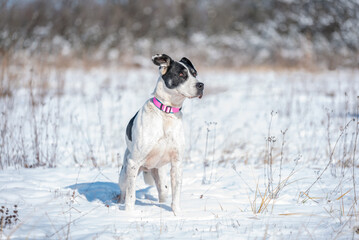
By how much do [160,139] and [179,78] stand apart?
24.4 inches

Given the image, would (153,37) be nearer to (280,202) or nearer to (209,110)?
(209,110)

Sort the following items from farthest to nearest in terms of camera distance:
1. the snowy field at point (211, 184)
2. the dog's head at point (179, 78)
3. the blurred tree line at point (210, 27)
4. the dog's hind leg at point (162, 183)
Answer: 1. the blurred tree line at point (210, 27)
2. the dog's hind leg at point (162, 183)
3. the dog's head at point (179, 78)
4. the snowy field at point (211, 184)

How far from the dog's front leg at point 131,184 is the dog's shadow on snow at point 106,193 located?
412mm

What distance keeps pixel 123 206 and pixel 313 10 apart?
21.5m

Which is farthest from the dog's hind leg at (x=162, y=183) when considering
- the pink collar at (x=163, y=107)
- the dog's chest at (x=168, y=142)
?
the pink collar at (x=163, y=107)

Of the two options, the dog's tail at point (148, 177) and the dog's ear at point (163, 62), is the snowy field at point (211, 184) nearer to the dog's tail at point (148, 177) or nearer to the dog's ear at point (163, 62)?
the dog's tail at point (148, 177)

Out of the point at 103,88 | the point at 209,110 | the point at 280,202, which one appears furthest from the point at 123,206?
the point at 103,88

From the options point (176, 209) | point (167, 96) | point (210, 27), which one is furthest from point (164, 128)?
point (210, 27)

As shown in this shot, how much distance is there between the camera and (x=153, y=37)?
24.1 metres

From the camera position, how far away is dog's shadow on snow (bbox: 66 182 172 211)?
157 inches

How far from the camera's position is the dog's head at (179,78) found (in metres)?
3.43

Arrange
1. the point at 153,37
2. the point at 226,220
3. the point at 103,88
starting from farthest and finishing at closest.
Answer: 1. the point at 153,37
2. the point at 103,88
3. the point at 226,220

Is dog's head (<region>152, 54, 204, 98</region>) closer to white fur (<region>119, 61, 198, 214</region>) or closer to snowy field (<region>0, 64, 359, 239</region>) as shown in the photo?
white fur (<region>119, 61, 198, 214</region>)

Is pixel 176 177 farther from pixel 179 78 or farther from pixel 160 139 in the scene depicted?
pixel 179 78
